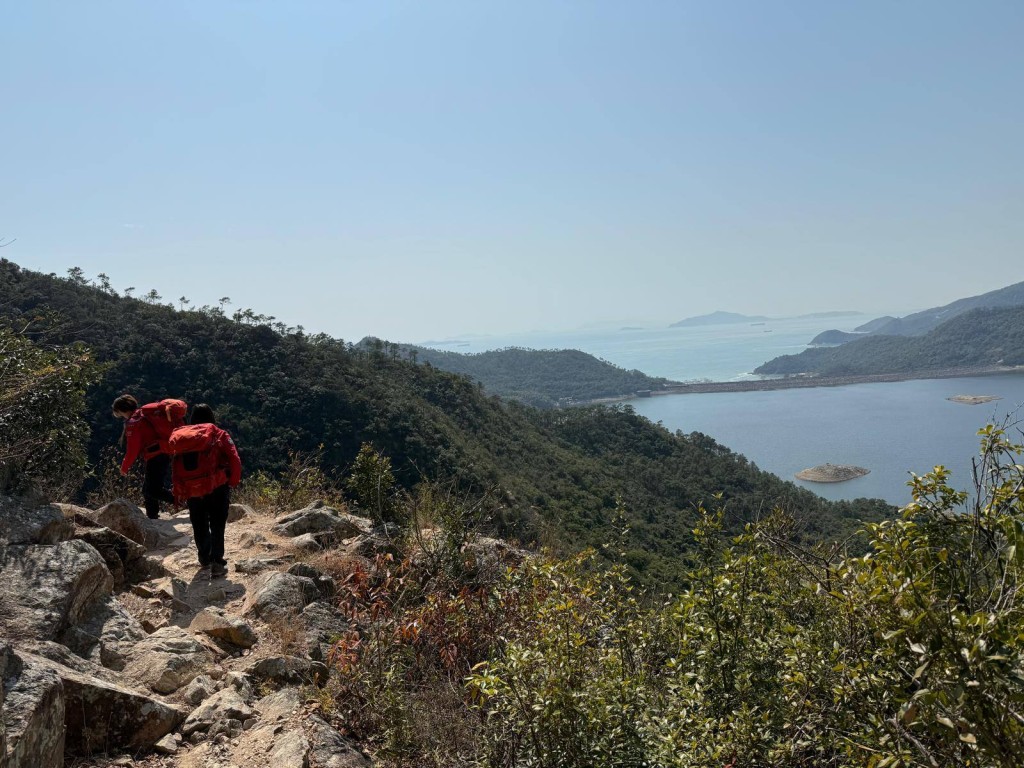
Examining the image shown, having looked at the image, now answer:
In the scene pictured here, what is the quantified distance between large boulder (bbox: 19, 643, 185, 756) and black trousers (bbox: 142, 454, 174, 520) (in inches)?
137

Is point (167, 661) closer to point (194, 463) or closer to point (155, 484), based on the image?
point (194, 463)

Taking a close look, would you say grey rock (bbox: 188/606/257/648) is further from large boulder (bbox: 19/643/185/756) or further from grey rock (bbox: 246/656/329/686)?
large boulder (bbox: 19/643/185/756)

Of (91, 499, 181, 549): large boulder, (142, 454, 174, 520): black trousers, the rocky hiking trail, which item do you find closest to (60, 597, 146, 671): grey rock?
the rocky hiking trail

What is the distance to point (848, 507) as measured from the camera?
4472cm

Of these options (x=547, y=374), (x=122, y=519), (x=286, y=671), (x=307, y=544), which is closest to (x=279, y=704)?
(x=286, y=671)

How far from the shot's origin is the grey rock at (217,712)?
9.86ft

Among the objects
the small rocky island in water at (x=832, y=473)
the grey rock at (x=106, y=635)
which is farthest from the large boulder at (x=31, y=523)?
the small rocky island in water at (x=832, y=473)

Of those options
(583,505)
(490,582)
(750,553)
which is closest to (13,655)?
(490,582)

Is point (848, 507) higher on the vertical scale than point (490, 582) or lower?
lower

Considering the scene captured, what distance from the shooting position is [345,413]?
30266 mm

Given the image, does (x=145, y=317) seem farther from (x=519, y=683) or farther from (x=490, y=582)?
(x=519, y=683)

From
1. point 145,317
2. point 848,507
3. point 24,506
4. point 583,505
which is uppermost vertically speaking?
point 145,317

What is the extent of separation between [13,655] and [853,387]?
525ft

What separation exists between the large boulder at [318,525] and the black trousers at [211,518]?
1.26 meters
